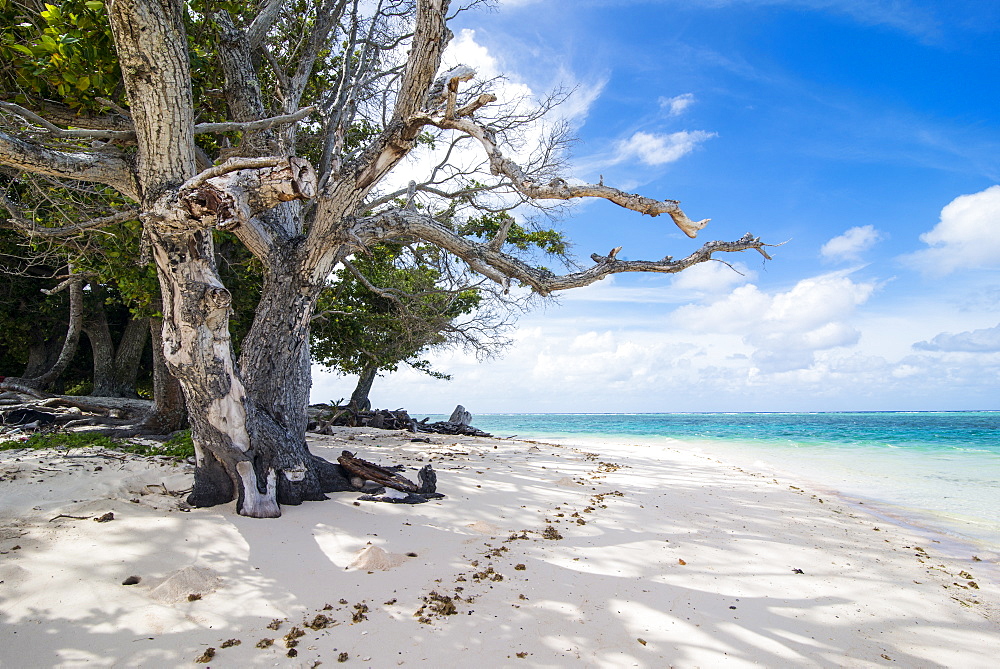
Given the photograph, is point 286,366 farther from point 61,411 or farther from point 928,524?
point 928,524

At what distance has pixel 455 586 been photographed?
333cm

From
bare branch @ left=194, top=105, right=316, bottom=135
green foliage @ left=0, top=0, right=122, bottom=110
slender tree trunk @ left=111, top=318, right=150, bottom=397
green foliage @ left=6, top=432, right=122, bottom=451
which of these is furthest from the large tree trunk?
slender tree trunk @ left=111, top=318, right=150, bottom=397

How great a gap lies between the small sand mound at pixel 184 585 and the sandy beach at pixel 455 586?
1 centimetres

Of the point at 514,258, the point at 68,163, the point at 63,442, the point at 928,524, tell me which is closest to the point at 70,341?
the point at 63,442

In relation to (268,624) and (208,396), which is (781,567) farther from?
(208,396)

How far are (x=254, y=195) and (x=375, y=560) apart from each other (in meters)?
2.73

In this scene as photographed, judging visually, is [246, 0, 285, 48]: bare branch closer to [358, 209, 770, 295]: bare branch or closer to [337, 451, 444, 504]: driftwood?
[358, 209, 770, 295]: bare branch

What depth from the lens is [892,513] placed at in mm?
7359

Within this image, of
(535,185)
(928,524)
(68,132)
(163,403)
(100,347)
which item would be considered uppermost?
(535,185)

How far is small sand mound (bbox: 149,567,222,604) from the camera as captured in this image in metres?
3.00

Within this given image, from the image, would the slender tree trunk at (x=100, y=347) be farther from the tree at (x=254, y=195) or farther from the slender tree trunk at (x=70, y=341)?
the tree at (x=254, y=195)

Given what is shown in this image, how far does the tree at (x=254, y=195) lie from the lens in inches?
169

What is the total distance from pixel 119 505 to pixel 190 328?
5.41 ft

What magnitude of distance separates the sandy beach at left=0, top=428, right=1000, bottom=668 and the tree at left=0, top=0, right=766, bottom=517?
0.93 meters
